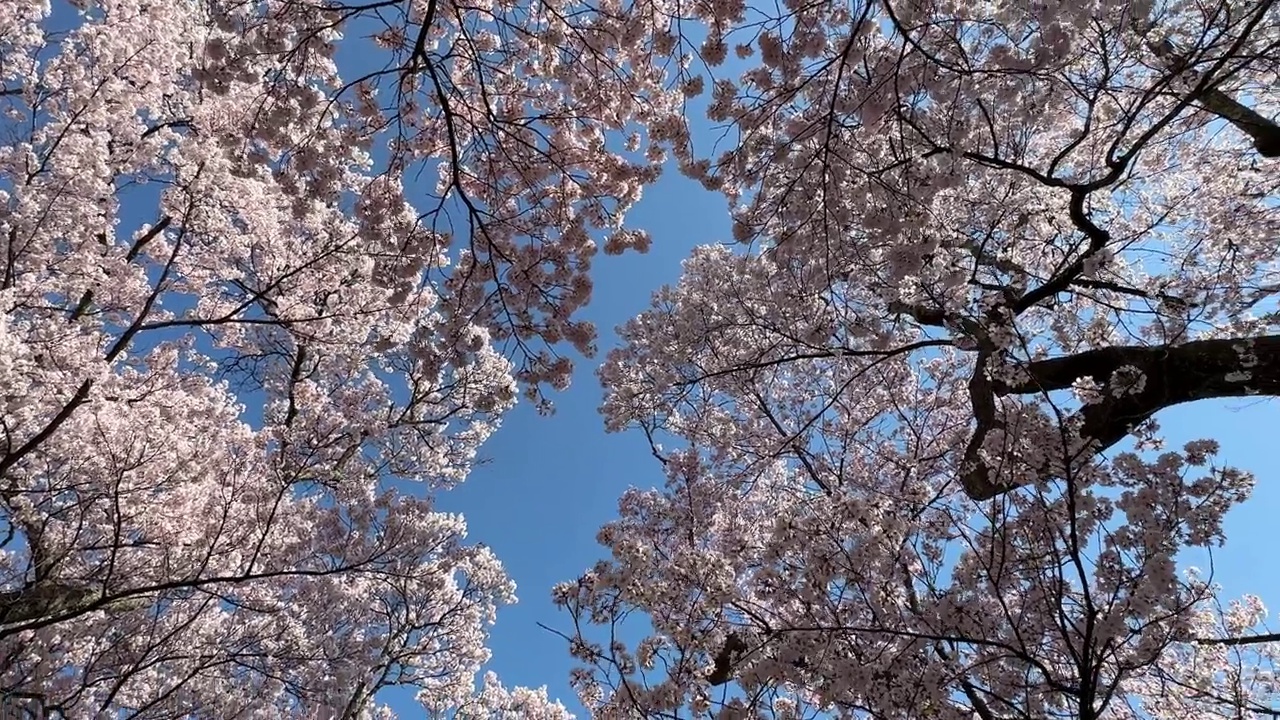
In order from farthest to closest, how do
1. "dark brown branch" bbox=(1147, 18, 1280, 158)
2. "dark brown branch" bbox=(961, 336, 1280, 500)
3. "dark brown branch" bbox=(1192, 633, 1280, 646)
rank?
1. "dark brown branch" bbox=(1147, 18, 1280, 158)
2. "dark brown branch" bbox=(961, 336, 1280, 500)
3. "dark brown branch" bbox=(1192, 633, 1280, 646)

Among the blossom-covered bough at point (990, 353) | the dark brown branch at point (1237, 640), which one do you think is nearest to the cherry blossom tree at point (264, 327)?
the blossom-covered bough at point (990, 353)

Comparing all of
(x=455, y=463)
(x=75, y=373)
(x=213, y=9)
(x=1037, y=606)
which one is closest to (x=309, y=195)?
(x=213, y=9)

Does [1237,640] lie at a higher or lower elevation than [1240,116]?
lower

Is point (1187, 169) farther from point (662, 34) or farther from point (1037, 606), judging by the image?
point (662, 34)

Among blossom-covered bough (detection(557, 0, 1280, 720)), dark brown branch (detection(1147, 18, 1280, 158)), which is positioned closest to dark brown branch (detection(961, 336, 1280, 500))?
blossom-covered bough (detection(557, 0, 1280, 720))

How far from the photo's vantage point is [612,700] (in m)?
4.15

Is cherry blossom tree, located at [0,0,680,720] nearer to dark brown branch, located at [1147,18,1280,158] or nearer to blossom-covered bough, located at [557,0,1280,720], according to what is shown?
blossom-covered bough, located at [557,0,1280,720]

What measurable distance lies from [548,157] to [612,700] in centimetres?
353

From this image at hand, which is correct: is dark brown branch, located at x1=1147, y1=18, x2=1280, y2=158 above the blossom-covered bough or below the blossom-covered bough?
above

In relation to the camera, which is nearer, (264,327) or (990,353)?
(990,353)

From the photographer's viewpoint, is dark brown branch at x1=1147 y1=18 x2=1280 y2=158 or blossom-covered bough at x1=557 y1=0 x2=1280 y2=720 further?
dark brown branch at x1=1147 y1=18 x2=1280 y2=158

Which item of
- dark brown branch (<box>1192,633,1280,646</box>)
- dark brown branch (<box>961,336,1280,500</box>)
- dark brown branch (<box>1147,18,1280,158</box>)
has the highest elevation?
dark brown branch (<box>1147,18,1280,158</box>)

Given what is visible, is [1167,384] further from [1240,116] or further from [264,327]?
[264,327]

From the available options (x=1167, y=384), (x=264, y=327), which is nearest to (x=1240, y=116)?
(x=1167, y=384)
